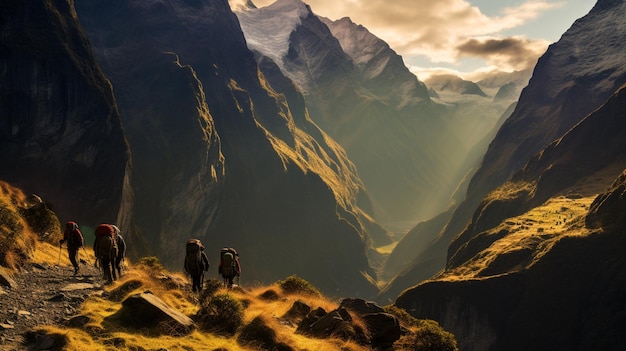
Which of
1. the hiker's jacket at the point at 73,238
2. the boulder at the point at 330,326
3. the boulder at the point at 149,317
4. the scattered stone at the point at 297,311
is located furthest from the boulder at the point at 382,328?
the hiker's jacket at the point at 73,238

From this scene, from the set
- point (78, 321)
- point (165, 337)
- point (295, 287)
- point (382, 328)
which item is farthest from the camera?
point (295, 287)

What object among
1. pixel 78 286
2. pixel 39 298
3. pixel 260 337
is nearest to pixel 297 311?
pixel 260 337

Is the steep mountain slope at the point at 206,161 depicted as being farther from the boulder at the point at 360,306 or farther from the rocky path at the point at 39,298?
the boulder at the point at 360,306

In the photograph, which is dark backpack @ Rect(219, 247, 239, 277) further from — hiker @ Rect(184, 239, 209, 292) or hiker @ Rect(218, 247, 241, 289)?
hiker @ Rect(184, 239, 209, 292)

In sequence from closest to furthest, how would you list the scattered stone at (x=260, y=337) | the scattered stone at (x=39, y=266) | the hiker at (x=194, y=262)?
1. the scattered stone at (x=260, y=337)
2. the hiker at (x=194, y=262)
3. the scattered stone at (x=39, y=266)

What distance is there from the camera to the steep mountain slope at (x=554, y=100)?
152250 mm

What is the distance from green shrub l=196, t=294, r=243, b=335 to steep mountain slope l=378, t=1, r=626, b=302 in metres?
141

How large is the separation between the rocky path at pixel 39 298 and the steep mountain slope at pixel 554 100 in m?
140

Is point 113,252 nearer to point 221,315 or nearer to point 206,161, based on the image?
point 221,315

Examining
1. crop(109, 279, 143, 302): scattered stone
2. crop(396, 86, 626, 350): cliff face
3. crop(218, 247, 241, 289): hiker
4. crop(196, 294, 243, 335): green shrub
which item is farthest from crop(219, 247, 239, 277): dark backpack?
crop(396, 86, 626, 350): cliff face

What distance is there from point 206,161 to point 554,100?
13864 centimetres

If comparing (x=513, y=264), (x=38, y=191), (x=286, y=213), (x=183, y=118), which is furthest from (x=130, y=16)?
(x=513, y=264)

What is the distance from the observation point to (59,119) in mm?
72312

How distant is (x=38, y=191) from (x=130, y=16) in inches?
4225
